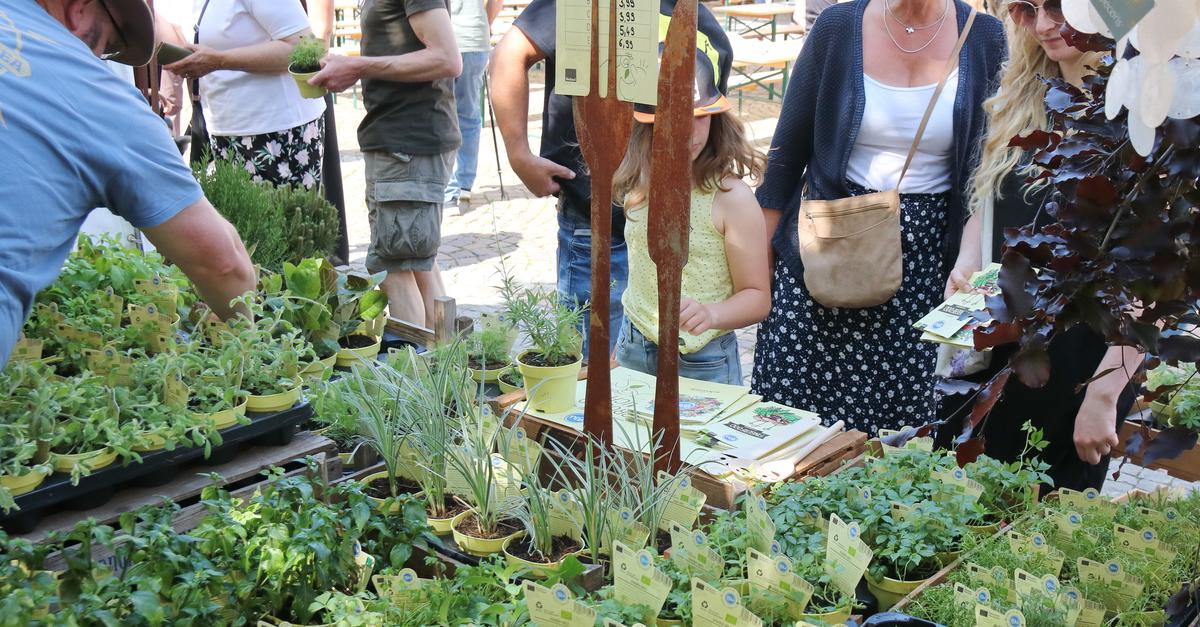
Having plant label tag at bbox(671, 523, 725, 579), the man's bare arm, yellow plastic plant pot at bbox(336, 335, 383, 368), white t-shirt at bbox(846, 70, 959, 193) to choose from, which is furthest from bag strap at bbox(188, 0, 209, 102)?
A: plant label tag at bbox(671, 523, 725, 579)

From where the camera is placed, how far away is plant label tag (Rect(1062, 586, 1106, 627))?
5.41 ft

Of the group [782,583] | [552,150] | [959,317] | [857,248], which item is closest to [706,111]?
[857,248]

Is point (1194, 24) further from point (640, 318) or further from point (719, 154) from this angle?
point (640, 318)

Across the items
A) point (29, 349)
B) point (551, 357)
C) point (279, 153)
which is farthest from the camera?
point (279, 153)

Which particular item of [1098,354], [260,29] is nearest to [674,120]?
[1098,354]

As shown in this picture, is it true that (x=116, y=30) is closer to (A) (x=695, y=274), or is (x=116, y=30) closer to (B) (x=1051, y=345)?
(A) (x=695, y=274)

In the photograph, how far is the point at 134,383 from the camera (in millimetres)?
2176

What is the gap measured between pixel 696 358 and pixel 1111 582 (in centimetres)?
139

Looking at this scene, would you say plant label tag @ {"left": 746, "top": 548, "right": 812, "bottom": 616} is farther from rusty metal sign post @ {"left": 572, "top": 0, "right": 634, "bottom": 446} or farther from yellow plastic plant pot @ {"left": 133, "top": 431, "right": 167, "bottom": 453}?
yellow plastic plant pot @ {"left": 133, "top": 431, "right": 167, "bottom": 453}

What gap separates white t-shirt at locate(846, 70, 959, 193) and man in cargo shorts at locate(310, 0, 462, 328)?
5.47ft

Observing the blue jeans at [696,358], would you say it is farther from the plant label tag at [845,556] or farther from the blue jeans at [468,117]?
the blue jeans at [468,117]

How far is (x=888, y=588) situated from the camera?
6.08ft

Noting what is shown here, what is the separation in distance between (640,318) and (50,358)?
1.48 metres

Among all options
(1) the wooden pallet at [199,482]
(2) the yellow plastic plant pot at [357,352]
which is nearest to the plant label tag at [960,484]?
(1) the wooden pallet at [199,482]
